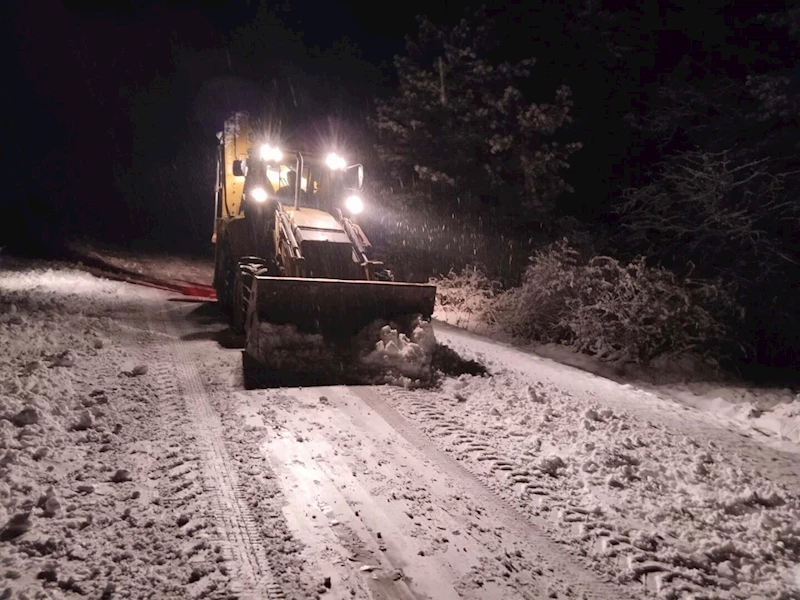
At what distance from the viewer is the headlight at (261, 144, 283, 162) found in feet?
32.8

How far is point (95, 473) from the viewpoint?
13.4ft

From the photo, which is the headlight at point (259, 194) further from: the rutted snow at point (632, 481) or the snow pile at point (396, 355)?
the rutted snow at point (632, 481)

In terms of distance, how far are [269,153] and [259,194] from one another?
0.76 meters

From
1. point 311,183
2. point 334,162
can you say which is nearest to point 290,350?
point 311,183

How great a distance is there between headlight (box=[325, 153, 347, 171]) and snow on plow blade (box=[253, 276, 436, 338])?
144 inches

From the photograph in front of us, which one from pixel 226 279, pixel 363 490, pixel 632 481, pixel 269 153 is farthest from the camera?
pixel 226 279

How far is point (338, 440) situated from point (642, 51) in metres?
16.2

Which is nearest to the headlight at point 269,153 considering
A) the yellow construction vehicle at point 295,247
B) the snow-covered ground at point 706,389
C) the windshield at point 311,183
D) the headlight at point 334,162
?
the yellow construction vehicle at point 295,247

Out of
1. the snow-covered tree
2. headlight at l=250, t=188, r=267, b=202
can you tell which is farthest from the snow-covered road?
the snow-covered tree

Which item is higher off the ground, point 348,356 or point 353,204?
point 353,204

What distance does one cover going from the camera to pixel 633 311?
1027cm

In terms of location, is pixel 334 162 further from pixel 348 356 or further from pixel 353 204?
pixel 348 356

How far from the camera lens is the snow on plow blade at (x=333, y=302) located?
23.7ft

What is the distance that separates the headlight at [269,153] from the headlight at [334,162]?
91 cm
